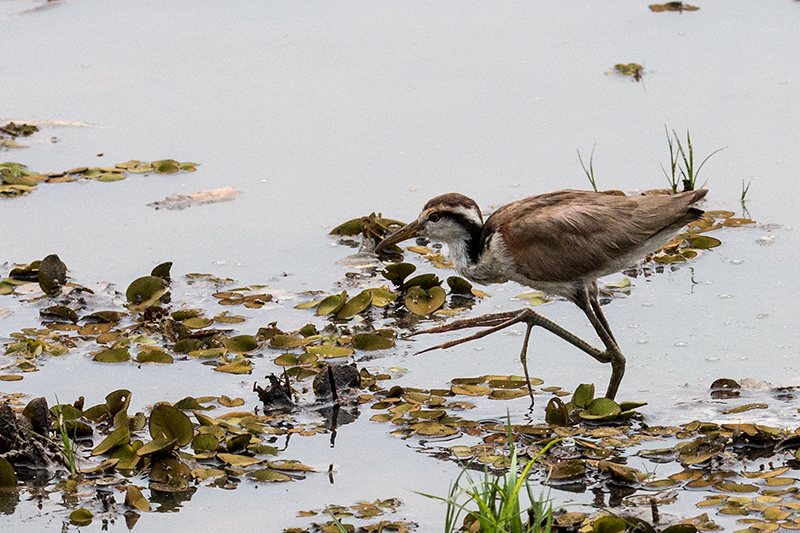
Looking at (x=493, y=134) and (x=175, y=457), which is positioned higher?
(x=493, y=134)

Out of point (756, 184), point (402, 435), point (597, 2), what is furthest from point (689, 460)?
point (597, 2)

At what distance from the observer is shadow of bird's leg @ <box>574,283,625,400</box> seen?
21.7ft

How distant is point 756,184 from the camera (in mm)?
9242

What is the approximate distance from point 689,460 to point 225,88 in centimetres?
730

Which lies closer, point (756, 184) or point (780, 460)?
point (780, 460)

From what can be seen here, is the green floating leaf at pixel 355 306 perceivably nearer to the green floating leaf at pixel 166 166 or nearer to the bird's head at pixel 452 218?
the bird's head at pixel 452 218

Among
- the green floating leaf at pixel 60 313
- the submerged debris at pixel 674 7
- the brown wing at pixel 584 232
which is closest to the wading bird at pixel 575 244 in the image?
the brown wing at pixel 584 232

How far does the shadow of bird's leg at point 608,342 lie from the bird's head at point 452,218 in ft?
2.40

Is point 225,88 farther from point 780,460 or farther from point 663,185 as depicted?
point 780,460

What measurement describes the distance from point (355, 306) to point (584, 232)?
5.15 ft

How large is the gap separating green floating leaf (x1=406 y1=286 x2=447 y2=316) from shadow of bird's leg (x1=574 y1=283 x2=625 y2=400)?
1022 millimetres

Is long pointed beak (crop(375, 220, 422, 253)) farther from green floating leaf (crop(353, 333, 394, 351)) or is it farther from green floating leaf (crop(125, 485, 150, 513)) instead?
green floating leaf (crop(125, 485, 150, 513))

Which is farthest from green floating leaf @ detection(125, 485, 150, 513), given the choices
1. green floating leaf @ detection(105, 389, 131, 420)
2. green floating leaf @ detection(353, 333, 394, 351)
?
green floating leaf @ detection(353, 333, 394, 351)

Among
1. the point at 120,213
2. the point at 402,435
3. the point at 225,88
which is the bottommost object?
the point at 402,435
